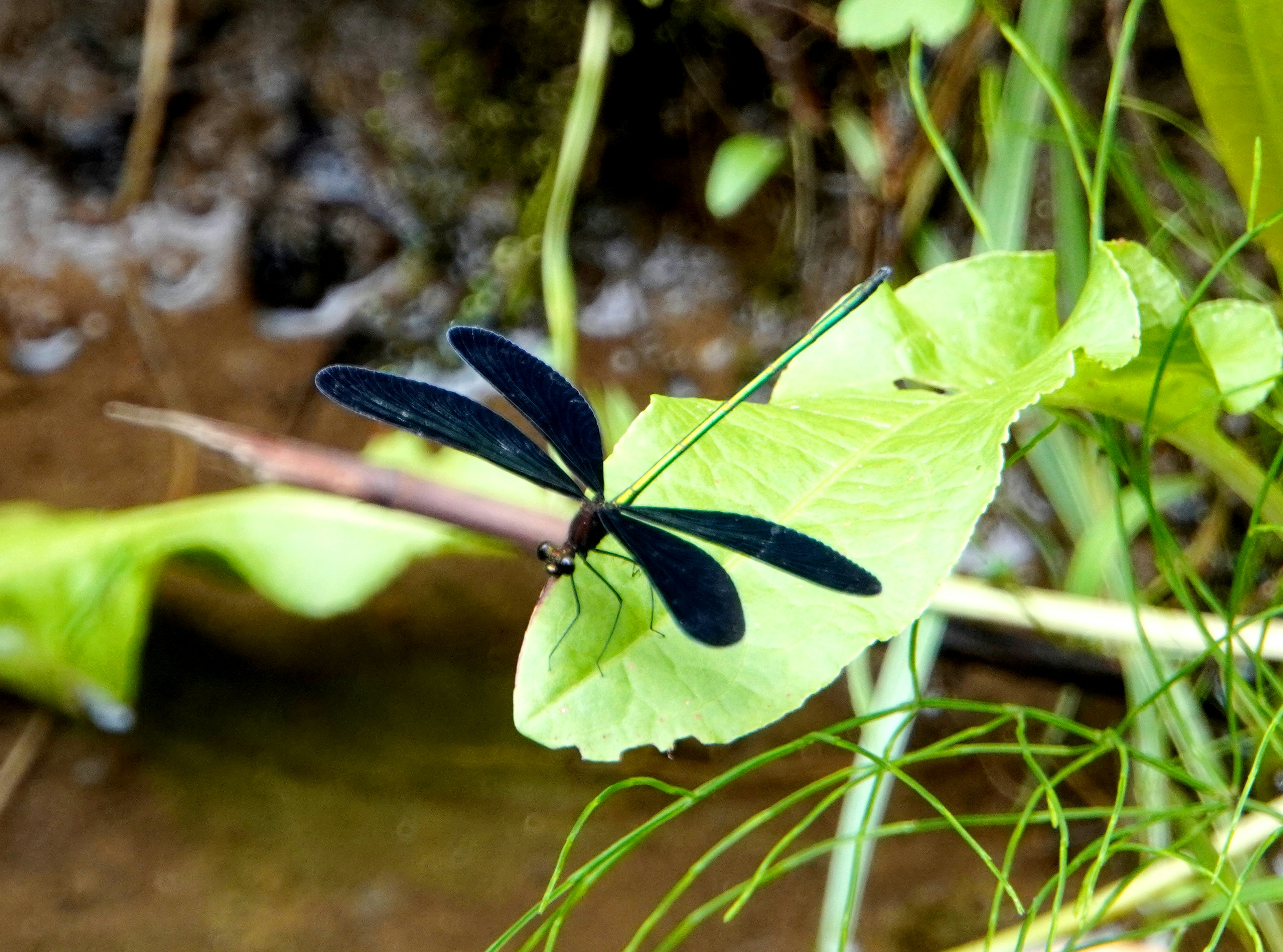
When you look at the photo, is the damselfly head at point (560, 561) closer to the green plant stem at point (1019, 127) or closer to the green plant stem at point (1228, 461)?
the green plant stem at point (1228, 461)

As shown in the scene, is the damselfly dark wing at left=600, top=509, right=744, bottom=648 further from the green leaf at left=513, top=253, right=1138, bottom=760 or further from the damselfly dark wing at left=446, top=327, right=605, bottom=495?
the damselfly dark wing at left=446, top=327, right=605, bottom=495

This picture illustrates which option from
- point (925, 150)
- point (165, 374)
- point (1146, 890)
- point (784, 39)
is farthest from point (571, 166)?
point (1146, 890)

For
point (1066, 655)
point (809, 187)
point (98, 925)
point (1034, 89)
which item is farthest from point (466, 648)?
point (1034, 89)

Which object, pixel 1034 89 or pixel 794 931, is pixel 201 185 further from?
pixel 794 931

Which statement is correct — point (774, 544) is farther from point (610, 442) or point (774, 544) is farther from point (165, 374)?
point (165, 374)

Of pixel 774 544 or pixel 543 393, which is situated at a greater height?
pixel 774 544
